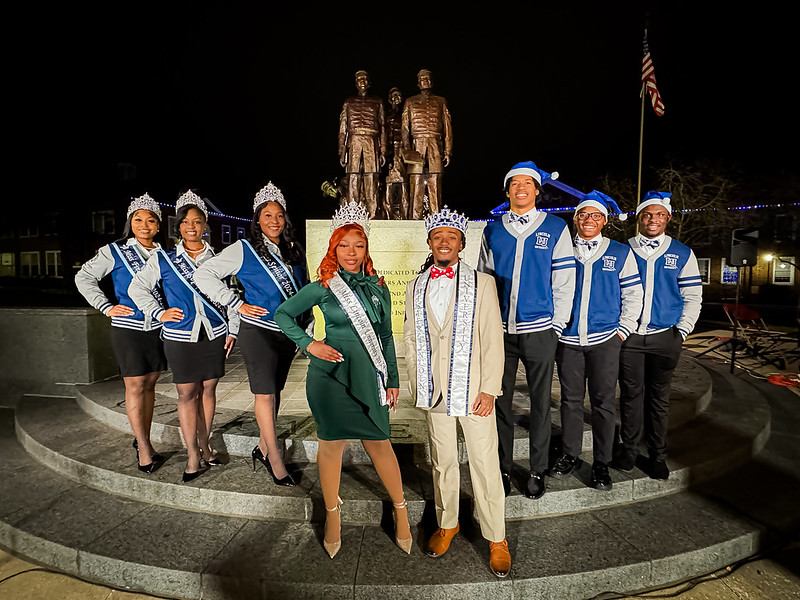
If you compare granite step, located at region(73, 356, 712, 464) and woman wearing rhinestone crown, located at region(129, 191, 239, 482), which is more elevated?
woman wearing rhinestone crown, located at region(129, 191, 239, 482)

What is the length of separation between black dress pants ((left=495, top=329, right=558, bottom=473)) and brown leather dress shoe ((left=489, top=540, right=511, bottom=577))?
63 centimetres

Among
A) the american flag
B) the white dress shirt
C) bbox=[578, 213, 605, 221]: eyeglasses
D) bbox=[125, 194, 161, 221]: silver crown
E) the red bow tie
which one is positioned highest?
the american flag

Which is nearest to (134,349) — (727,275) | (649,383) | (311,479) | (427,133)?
(311,479)

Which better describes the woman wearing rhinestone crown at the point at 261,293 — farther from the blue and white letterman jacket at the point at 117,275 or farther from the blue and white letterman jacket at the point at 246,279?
the blue and white letterman jacket at the point at 117,275

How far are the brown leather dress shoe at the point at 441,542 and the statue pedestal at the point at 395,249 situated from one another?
3.66 meters

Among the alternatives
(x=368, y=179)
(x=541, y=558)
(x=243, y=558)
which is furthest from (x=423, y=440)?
(x=368, y=179)

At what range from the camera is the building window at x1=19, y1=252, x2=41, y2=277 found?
120 ft

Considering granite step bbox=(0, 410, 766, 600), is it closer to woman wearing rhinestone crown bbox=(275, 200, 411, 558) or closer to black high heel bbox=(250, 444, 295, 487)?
black high heel bbox=(250, 444, 295, 487)

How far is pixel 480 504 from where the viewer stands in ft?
8.25

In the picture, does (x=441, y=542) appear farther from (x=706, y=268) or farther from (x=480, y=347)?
(x=706, y=268)

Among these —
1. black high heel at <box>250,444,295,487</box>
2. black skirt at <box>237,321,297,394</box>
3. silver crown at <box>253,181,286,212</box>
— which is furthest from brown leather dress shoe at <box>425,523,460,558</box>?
silver crown at <box>253,181,286,212</box>

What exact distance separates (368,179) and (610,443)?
5.06 metres

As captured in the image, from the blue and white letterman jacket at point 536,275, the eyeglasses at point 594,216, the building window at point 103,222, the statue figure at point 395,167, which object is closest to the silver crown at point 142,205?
the blue and white letterman jacket at point 536,275

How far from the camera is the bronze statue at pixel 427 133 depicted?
20.9 ft
